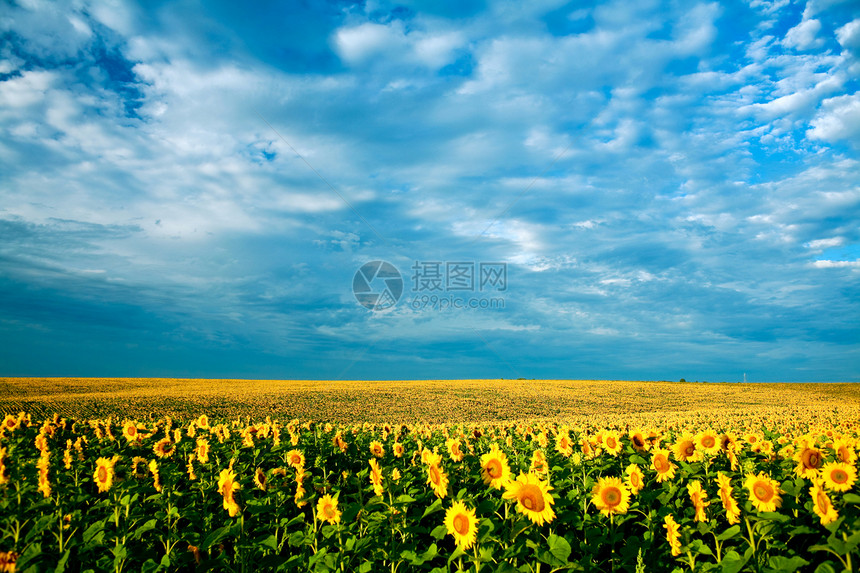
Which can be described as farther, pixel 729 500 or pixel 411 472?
pixel 411 472

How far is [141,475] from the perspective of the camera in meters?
6.53

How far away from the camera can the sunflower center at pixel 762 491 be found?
4.51 meters

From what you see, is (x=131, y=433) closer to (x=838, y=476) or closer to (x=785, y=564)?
(x=785, y=564)

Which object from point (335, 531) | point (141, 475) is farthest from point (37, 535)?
point (335, 531)

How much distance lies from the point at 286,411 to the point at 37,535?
29050mm

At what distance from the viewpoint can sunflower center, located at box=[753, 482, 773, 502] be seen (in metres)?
4.51

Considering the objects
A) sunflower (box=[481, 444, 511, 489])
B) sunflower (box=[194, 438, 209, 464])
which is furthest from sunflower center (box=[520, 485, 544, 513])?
sunflower (box=[194, 438, 209, 464])

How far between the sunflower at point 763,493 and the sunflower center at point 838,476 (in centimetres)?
47

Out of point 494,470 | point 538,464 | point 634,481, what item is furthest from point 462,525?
point 634,481

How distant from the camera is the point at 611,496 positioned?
4.80 meters

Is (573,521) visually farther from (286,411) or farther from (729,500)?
(286,411)

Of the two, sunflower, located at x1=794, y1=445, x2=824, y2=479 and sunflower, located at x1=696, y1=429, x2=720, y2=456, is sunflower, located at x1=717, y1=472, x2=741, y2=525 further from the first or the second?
sunflower, located at x1=696, y1=429, x2=720, y2=456

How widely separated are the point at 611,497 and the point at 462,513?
166 centimetres

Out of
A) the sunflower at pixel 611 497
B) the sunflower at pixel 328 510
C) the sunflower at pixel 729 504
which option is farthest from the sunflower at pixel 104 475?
the sunflower at pixel 729 504
